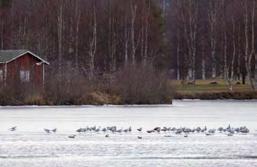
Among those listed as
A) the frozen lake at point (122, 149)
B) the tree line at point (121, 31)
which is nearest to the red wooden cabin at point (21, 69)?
the tree line at point (121, 31)

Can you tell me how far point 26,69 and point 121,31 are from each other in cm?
1876

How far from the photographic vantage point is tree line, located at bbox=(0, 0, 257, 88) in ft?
264

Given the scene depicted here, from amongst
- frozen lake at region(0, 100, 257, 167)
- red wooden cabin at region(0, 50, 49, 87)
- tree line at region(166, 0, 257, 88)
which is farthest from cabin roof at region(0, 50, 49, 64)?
frozen lake at region(0, 100, 257, 167)

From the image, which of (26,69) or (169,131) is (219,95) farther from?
(169,131)

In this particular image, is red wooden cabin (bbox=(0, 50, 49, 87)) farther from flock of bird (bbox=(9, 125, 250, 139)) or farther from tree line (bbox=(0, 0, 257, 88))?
flock of bird (bbox=(9, 125, 250, 139))

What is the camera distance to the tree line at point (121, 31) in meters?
80.4

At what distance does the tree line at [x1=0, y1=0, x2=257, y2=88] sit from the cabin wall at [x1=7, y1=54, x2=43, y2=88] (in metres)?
8.11

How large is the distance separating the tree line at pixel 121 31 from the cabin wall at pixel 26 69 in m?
8.11

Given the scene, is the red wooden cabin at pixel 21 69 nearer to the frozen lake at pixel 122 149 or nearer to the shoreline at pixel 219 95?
the shoreline at pixel 219 95

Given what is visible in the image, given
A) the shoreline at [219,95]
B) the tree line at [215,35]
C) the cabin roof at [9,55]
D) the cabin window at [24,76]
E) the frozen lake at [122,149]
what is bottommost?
the frozen lake at [122,149]

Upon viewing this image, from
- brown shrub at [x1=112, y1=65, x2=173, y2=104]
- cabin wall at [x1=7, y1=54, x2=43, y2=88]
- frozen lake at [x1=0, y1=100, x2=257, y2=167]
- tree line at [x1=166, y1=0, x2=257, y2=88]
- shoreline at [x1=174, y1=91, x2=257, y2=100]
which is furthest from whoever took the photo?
tree line at [x1=166, y1=0, x2=257, y2=88]

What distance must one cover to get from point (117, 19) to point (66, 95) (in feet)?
87.9

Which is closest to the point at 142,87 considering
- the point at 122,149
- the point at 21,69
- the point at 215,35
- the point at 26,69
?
the point at 21,69

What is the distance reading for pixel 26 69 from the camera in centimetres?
6850
